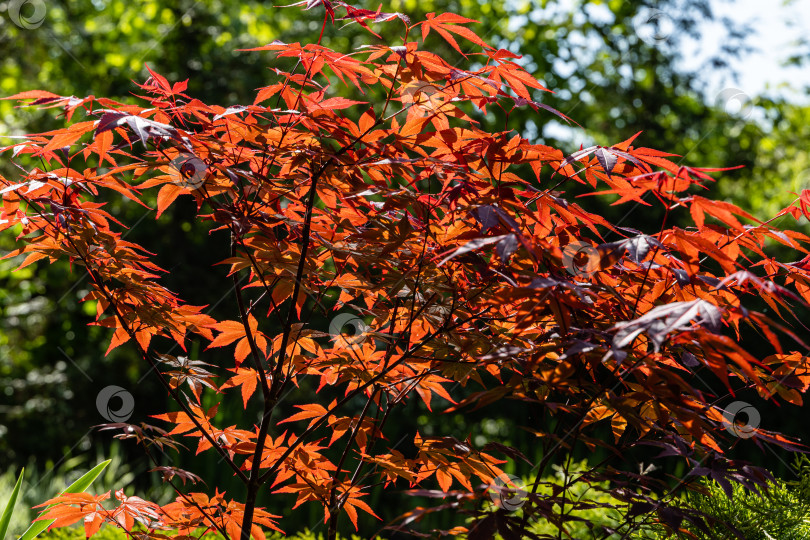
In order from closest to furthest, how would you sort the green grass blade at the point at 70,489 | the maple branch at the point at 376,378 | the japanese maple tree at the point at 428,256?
the japanese maple tree at the point at 428,256 → the maple branch at the point at 376,378 → the green grass blade at the point at 70,489

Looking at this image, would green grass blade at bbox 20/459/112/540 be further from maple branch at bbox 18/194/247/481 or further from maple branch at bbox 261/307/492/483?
maple branch at bbox 261/307/492/483

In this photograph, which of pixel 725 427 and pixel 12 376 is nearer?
pixel 725 427

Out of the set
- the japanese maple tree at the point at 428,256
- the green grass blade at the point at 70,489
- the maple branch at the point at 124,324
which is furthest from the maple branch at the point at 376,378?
the green grass blade at the point at 70,489

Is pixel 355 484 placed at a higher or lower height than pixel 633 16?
lower

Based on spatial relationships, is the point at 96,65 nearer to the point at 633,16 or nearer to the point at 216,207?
the point at 633,16

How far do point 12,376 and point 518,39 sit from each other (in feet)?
23.9

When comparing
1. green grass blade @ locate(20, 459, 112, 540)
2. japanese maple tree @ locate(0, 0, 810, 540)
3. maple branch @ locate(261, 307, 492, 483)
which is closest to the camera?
japanese maple tree @ locate(0, 0, 810, 540)

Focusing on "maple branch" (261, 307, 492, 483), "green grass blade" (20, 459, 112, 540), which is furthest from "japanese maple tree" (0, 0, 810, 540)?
"green grass blade" (20, 459, 112, 540)

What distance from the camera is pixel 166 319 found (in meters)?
1.89

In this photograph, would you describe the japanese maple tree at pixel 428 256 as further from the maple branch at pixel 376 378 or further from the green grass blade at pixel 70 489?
the green grass blade at pixel 70 489

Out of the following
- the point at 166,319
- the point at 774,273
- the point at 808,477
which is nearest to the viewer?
the point at 774,273

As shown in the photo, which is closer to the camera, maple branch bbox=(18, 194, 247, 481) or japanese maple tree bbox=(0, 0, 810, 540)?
japanese maple tree bbox=(0, 0, 810, 540)

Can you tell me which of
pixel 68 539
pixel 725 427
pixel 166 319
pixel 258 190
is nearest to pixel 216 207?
pixel 258 190

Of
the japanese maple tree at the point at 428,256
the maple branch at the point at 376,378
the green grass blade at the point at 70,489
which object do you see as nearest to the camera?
the japanese maple tree at the point at 428,256
